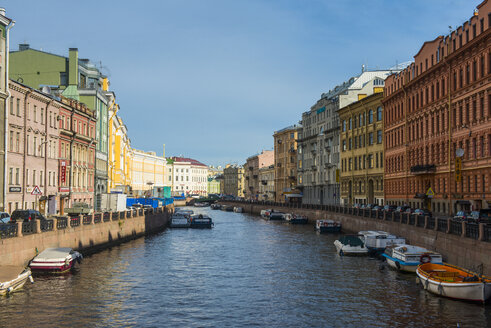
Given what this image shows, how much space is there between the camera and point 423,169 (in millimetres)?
70375

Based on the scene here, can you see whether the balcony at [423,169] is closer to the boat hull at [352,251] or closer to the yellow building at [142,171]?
the boat hull at [352,251]

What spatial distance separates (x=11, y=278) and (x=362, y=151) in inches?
3063

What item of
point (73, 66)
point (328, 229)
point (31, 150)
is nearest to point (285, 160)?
point (328, 229)

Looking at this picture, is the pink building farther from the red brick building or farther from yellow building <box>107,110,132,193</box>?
the red brick building

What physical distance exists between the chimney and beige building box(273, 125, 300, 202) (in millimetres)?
86597

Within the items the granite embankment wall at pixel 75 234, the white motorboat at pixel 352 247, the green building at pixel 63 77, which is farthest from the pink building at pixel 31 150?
the white motorboat at pixel 352 247

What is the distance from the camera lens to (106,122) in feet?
301

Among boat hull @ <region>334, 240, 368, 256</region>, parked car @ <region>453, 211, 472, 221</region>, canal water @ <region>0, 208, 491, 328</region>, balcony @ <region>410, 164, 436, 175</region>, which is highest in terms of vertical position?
balcony @ <region>410, 164, 436, 175</region>

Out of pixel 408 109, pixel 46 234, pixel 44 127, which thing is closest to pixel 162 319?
pixel 46 234

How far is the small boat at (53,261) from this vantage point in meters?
36.3

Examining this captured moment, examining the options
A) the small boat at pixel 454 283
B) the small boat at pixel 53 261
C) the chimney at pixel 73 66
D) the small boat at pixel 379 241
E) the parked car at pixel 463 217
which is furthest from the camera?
the chimney at pixel 73 66

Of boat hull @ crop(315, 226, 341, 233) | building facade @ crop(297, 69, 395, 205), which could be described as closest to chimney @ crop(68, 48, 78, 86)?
boat hull @ crop(315, 226, 341, 233)

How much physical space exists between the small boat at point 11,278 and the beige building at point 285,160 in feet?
425

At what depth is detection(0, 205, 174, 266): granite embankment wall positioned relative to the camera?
114 feet
